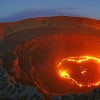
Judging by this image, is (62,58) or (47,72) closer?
(47,72)

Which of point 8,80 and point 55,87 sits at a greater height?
point 8,80

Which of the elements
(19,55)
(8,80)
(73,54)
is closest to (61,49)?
(73,54)

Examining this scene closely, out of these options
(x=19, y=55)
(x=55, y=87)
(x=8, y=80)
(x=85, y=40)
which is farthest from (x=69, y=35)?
(x=8, y=80)

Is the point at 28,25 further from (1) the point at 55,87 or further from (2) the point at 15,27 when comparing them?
(1) the point at 55,87

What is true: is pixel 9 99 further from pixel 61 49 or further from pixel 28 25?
pixel 28 25

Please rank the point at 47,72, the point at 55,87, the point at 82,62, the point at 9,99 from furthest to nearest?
the point at 82,62 → the point at 47,72 → the point at 55,87 → the point at 9,99

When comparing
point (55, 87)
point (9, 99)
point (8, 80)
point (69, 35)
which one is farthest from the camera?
point (69, 35)
